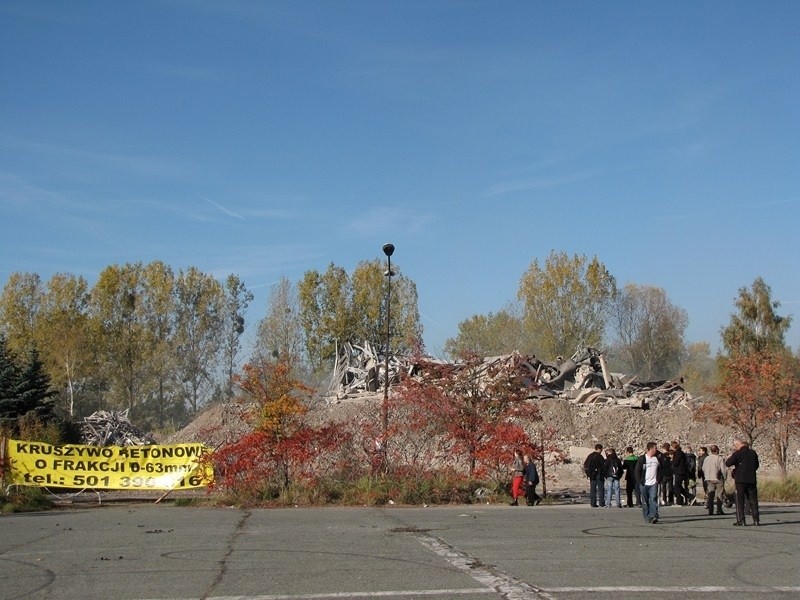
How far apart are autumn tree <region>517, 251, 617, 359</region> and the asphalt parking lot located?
166ft

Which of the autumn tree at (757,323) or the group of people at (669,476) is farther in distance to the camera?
the autumn tree at (757,323)

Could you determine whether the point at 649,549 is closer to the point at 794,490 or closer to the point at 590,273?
the point at 794,490

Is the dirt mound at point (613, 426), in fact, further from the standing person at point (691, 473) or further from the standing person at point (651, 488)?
the standing person at point (651, 488)

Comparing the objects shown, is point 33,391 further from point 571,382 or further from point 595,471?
point 571,382

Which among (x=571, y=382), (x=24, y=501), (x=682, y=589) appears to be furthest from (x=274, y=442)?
(x=571, y=382)

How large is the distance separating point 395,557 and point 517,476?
1072cm

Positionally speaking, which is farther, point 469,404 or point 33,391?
point 33,391

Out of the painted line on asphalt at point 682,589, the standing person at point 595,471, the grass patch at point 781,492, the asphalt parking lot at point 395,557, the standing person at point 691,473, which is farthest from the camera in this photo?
the grass patch at point 781,492

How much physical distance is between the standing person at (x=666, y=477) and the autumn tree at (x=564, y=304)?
149 feet

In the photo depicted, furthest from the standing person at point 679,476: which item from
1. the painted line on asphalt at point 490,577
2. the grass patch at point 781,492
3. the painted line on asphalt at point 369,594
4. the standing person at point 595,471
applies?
the painted line on asphalt at point 369,594

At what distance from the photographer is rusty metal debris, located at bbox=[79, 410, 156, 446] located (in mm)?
37344

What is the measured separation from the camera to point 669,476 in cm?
2284

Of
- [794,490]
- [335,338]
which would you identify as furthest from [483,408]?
[335,338]

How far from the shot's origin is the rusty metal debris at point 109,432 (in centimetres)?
3734
